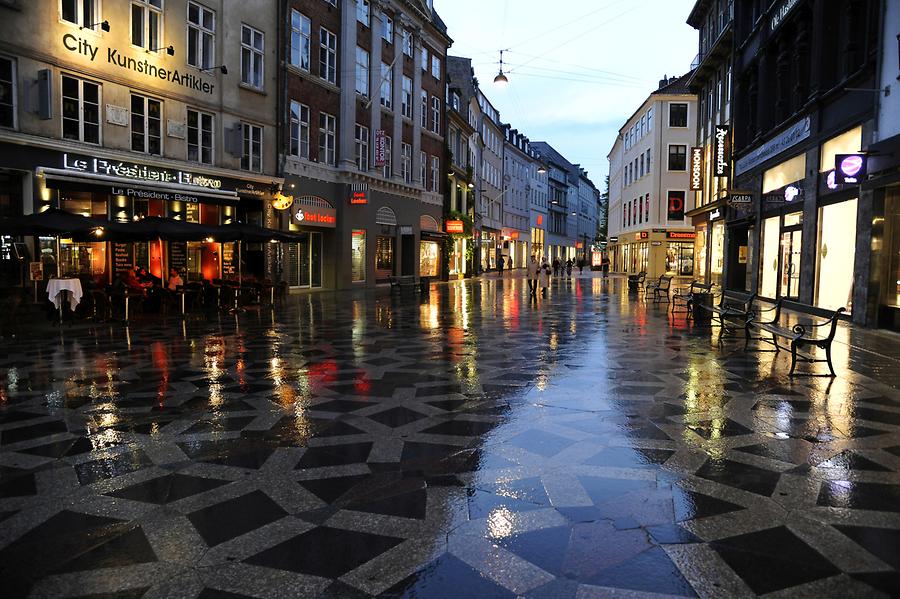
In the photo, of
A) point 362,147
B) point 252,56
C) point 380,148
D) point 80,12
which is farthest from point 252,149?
point 380,148

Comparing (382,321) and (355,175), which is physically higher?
(355,175)

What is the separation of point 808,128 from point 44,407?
2098cm

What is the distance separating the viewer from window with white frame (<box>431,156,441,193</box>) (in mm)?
40875

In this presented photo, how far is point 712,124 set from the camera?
36125 millimetres

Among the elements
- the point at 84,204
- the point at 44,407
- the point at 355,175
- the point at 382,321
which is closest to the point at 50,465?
the point at 44,407

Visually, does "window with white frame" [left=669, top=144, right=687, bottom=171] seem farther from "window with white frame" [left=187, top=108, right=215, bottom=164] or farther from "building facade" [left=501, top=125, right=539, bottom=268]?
"window with white frame" [left=187, top=108, right=215, bottom=164]

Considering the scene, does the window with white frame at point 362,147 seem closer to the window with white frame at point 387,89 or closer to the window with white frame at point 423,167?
the window with white frame at point 387,89

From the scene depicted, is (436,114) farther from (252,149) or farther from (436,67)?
(252,149)

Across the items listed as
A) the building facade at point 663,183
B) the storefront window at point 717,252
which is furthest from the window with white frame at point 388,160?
the building facade at point 663,183

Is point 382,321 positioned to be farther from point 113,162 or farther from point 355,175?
point 355,175

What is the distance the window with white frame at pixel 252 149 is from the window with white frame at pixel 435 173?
16671mm

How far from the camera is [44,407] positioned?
7395 mm

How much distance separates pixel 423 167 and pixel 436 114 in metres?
3.88

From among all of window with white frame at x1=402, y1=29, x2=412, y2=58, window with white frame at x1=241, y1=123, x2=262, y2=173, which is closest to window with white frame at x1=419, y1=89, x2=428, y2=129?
window with white frame at x1=402, y1=29, x2=412, y2=58
